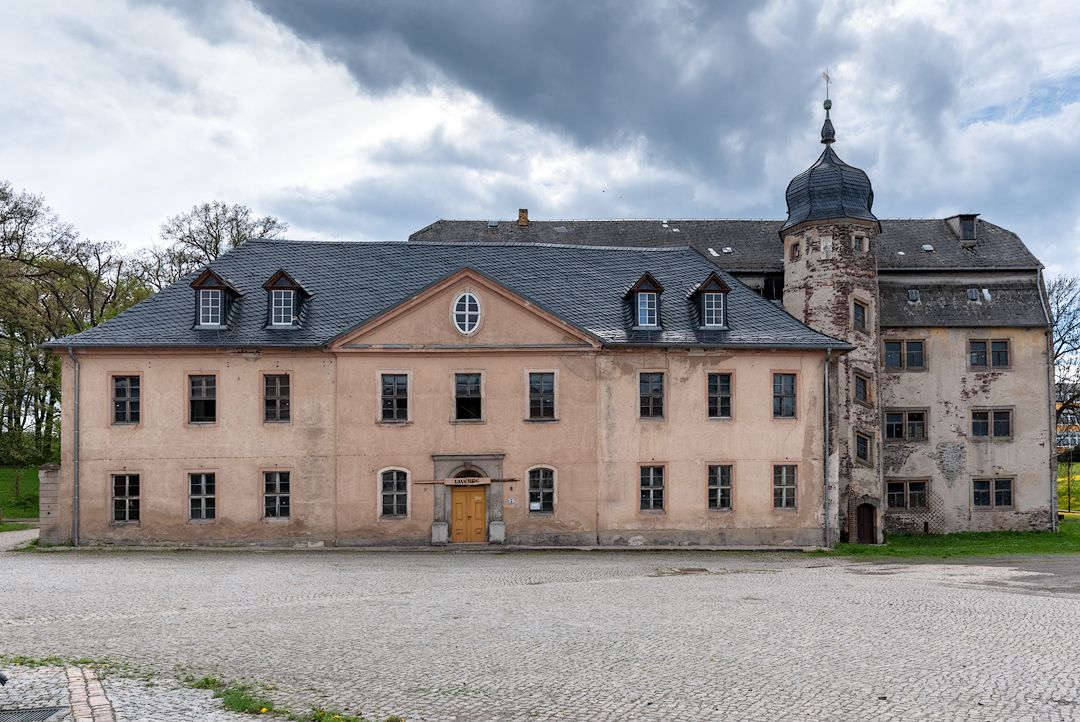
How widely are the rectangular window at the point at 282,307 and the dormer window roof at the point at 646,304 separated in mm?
11027

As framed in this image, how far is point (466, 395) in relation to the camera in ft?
92.0

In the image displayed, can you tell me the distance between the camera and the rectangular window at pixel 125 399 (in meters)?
27.5

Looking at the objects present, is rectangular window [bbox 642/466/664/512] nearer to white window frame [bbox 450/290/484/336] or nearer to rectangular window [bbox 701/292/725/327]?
rectangular window [bbox 701/292/725/327]

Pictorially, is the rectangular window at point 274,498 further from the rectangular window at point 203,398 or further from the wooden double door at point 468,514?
the wooden double door at point 468,514

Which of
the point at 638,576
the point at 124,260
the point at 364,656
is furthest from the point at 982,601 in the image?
the point at 124,260

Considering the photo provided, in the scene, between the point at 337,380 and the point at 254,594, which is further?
the point at 337,380

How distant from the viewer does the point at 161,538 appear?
2711cm

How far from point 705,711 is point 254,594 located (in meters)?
11.5

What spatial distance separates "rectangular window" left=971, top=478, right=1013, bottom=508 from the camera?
36656 millimetres

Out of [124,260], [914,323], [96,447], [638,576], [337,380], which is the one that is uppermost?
[124,260]

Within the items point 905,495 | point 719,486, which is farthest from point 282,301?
point 905,495

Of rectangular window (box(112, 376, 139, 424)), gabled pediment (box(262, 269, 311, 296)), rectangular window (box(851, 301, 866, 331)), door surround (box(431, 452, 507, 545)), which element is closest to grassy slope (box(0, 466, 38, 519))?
rectangular window (box(112, 376, 139, 424))

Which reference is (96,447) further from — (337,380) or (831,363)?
(831,363)

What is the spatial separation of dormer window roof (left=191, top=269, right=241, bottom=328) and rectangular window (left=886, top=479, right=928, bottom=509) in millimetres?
26740
